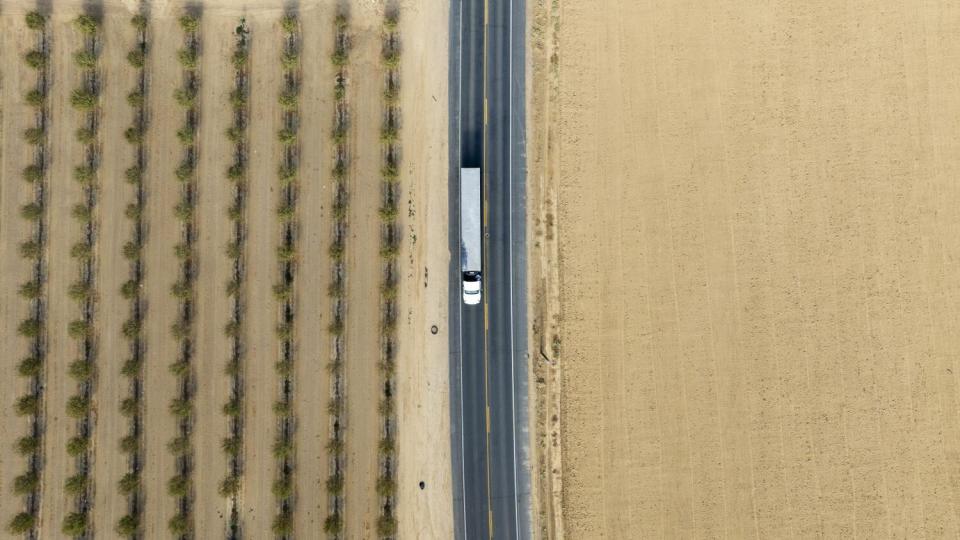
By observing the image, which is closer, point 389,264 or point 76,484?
point 76,484

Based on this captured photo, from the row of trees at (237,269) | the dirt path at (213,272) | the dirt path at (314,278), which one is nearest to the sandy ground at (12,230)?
the dirt path at (213,272)

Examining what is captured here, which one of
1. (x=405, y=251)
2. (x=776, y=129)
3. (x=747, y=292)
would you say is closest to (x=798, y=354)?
(x=747, y=292)

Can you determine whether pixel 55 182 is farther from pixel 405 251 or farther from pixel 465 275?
pixel 465 275

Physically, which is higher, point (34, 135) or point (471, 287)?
point (34, 135)

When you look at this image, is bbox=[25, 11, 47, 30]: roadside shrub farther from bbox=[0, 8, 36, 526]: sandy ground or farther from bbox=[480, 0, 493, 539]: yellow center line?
bbox=[480, 0, 493, 539]: yellow center line

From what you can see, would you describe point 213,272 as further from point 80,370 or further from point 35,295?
point 35,295

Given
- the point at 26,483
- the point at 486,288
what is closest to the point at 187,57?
the point at 486,288
